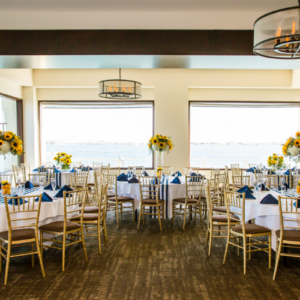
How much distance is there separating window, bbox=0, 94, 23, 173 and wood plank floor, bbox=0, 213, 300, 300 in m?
5.15

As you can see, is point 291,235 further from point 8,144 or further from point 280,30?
point 8,144

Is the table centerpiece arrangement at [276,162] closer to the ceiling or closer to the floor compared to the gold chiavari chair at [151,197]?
closer to the ceiling

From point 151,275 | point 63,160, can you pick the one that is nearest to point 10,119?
point 63,160

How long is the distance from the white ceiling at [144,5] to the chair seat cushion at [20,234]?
3314 mm

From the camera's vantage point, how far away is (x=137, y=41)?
4949mm

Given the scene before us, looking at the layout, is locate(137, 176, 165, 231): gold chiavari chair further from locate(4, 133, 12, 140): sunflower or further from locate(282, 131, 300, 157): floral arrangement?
locate(282, 131, 300, 157): floral arrangement

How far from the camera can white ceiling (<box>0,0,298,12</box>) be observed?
14.6ft

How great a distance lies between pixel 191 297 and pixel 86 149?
107 ft

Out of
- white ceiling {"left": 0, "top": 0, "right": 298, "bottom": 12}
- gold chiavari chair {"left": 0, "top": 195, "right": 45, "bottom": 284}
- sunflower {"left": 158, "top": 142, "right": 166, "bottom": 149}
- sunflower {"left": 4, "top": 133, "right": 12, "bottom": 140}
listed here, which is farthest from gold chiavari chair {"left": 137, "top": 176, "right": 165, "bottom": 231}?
white ceiling {"left": 0, "top": 0, "right": 298, "bottom": 12}

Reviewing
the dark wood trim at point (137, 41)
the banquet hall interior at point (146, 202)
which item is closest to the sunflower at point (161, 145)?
the banquet hall interior at point (146, 202)

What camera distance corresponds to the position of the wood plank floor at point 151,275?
3.22 m

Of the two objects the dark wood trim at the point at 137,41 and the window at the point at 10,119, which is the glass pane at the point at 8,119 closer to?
the window at the point at 10,119

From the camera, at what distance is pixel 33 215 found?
Result: 385 centimetres

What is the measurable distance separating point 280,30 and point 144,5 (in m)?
2.64
